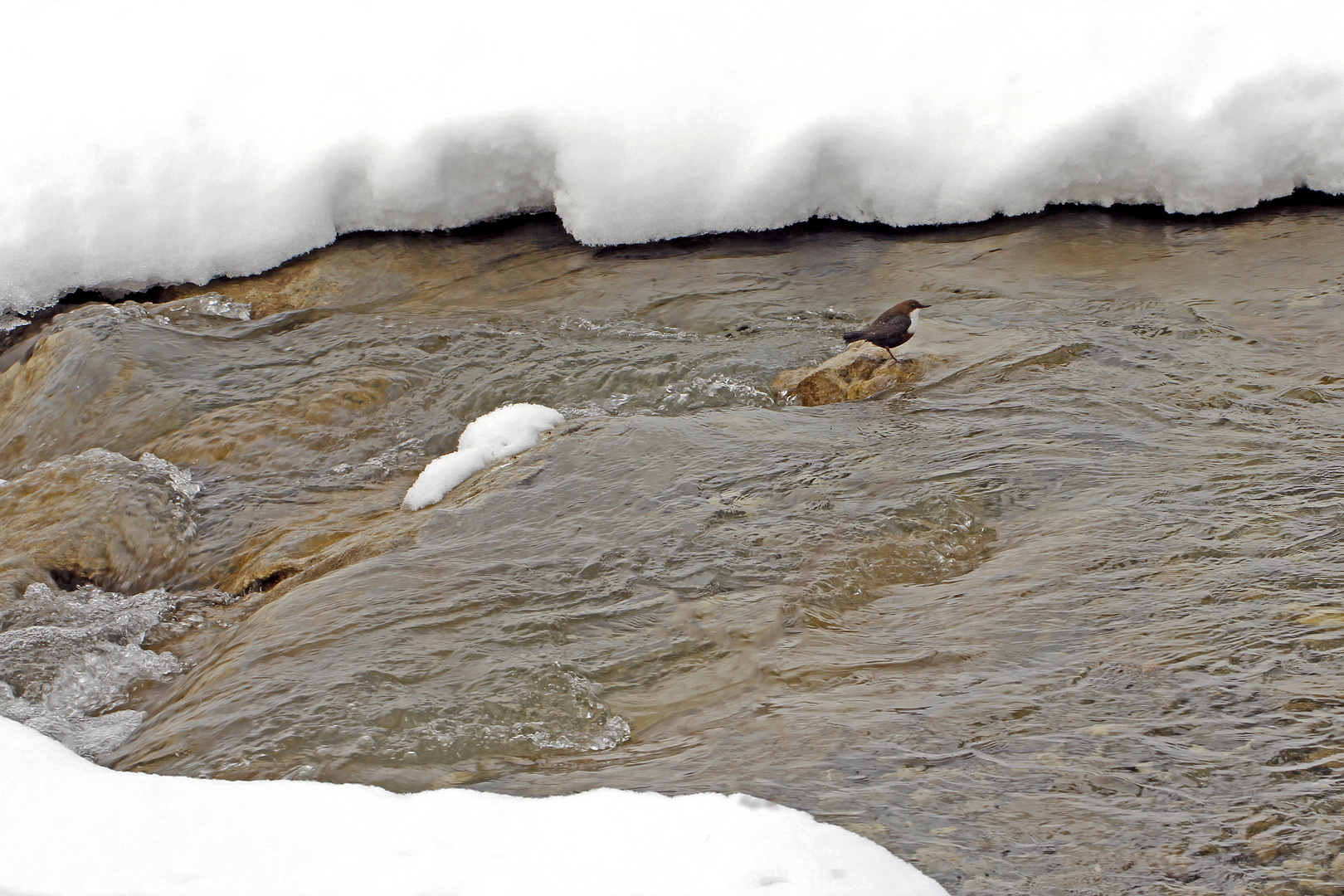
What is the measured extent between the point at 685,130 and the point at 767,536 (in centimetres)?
432

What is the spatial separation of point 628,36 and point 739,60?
2.87 ft

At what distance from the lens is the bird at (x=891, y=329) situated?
531 centimetres

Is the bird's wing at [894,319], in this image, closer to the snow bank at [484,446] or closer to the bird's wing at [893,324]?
the bird's wing at [893,324]

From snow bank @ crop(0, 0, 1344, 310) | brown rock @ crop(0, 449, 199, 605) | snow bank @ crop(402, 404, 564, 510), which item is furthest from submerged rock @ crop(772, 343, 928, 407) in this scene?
brown rock @ crop(0, 449, 199, 605)

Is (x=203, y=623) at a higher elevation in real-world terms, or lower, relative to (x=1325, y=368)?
lower

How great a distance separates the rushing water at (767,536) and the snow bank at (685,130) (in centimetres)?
33

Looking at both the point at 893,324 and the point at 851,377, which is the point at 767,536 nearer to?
the point at 851,377

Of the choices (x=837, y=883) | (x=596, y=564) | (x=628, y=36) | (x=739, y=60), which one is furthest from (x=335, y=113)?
(x=837, y=883)

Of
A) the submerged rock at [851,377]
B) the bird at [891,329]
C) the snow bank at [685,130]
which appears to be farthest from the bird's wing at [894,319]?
the snow bank at [685,130]

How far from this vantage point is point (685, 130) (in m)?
7.24

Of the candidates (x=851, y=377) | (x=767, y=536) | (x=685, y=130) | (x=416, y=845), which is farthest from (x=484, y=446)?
(x=685, y=130)

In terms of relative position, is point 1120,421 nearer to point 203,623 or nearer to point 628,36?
point 203,623

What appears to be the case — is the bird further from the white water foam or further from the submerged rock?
the white water foam

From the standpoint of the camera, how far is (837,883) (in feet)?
6.40
